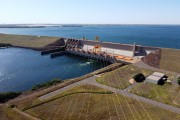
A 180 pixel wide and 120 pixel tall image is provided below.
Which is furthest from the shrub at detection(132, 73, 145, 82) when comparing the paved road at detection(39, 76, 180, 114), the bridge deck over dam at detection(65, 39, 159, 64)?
the bridge deck over dam at detection(65, 39, 159, 64)

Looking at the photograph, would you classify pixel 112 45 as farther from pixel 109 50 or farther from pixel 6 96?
pixel 6 96

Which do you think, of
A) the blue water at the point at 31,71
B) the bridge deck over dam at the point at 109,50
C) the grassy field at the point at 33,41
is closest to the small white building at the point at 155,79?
the bridge deck over dam at the point at 109,50

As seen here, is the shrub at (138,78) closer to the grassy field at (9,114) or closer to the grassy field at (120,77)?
the grassy field at (120,77)

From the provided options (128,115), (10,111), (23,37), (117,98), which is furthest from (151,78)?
(23,37)

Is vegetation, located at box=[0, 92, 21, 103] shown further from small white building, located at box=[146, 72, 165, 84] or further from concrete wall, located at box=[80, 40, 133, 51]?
concrete wall, located at box=[80, 40, 133, 51]

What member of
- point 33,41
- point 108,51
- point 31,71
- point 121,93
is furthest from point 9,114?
point 33,41

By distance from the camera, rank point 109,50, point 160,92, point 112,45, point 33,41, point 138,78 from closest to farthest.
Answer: point 160,92
point 138,78
point 112,45
point 109,50
point 33,41
